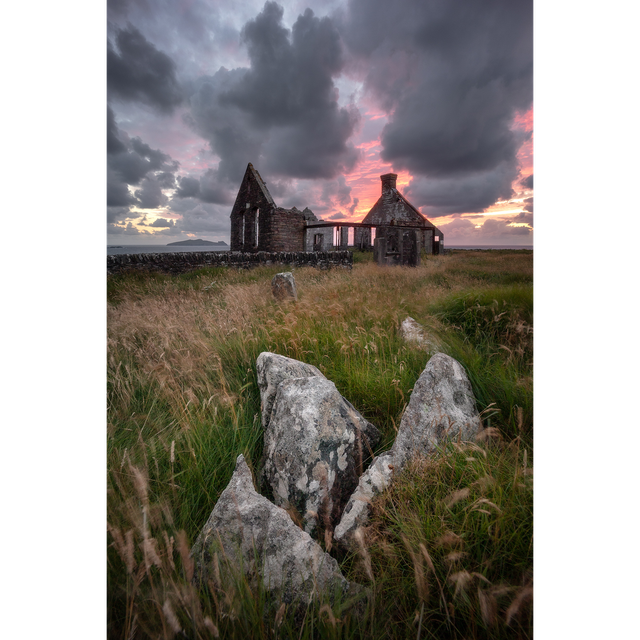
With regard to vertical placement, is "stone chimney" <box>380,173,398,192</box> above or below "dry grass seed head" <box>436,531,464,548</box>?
above

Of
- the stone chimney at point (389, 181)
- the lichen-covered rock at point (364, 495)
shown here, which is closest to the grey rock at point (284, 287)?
the lichen-covered rock at point (364, 495)

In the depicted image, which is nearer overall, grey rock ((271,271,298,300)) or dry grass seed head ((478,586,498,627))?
dry grass seed head ((478,586,498,627))

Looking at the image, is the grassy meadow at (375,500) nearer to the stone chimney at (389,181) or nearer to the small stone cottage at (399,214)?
the small stone cottage at (399,214)

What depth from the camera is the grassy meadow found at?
3.01 ft

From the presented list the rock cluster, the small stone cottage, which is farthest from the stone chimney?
the rock cluster

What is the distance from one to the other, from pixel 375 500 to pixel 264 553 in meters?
0.65

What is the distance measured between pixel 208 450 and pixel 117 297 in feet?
22.5

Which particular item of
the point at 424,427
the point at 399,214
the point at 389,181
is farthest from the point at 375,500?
the point at 389,181

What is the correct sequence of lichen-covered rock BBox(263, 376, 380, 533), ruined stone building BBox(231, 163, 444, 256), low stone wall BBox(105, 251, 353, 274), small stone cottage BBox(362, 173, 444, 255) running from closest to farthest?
lichen-covered rock BBox(263, 376, 380, 533) < low stone wall BBox(105, 251, 353, 274) < ruined stone building BBox(231, 163, 444, 256) < small stone cottage BBox(362, 173, 444, 255)

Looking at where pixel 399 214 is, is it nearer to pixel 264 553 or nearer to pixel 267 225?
pixel 267 225

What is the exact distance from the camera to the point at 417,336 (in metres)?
3.37

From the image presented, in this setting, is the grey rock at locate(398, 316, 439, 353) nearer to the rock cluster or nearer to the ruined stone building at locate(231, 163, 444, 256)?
A: the rock cluster
